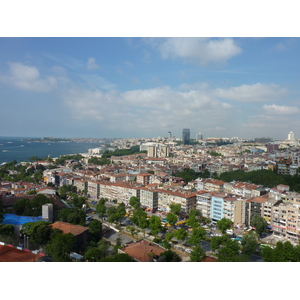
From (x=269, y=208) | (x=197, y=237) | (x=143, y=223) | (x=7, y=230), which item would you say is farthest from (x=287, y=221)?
(x=7, y=230)

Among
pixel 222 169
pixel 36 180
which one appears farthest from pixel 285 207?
pixel 36 180

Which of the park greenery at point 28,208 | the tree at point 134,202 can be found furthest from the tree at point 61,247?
the tree at point 134,202

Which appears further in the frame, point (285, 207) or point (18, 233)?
point (285, 207)

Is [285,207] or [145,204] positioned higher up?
[285,207]

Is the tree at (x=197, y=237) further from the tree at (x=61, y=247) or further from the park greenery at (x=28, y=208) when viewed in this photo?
the park greenery at (x=28, y=208)

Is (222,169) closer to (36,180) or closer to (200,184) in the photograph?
(200,184)

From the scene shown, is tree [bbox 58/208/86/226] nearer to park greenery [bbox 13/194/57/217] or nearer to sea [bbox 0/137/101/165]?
park greenery [bbox 13/194/57/217]

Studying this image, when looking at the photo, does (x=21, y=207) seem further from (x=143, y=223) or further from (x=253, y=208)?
(x=253, y=208)

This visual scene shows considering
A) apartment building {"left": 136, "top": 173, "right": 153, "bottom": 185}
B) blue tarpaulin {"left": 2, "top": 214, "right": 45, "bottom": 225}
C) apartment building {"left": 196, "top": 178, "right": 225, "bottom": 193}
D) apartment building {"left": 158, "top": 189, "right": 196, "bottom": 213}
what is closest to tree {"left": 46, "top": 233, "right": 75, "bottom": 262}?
blue tarpaulin {"left": 2, "top": 214, "right": 45, "bottom": 225}
